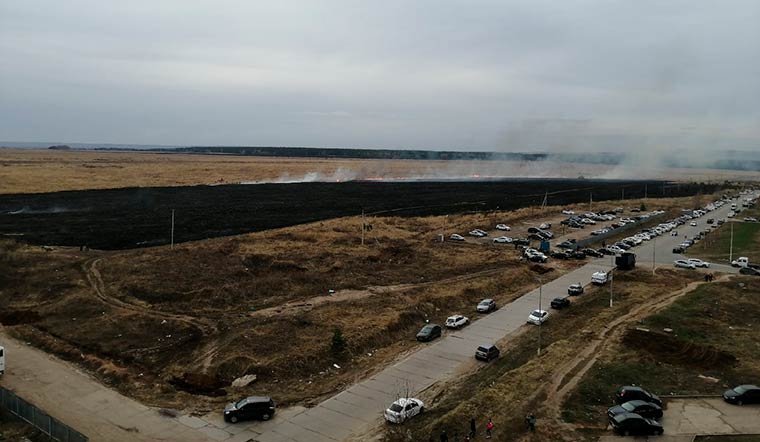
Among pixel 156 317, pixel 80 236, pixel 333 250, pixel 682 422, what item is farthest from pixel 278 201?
pixel 682 422

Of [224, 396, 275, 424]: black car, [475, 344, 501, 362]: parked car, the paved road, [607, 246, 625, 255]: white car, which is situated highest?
[607, 246, 625, 255]: white car

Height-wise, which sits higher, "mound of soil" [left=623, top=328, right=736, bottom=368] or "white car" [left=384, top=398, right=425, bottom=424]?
"mound of soil" [left=623, top=328, right=736, bottom=368]

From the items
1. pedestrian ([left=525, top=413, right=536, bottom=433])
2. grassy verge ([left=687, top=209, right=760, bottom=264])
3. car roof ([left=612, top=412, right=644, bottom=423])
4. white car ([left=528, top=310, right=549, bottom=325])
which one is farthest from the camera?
grassy verge ([left=687, top=209, right=760, bottom=264])

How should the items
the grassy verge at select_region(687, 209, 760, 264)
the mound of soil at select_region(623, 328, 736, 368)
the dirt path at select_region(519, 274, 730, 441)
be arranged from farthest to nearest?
the grassy verge at select_region(687, 209, 760, 264), the mound of soil at select_region(623, 328, 736, 368), the dirt path at select_region(519, 274, 730, 441)

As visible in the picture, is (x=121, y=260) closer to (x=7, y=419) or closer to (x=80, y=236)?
(x=80, y=236)

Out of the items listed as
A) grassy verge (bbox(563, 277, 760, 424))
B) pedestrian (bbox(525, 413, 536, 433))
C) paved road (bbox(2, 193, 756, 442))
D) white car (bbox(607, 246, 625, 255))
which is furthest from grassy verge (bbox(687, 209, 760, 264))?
pedestrian (bbox(525, 413, 536, 433))

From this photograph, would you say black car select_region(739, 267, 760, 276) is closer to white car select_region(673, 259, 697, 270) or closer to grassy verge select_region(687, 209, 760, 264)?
white car select_region(673, 259, 697, 270)
